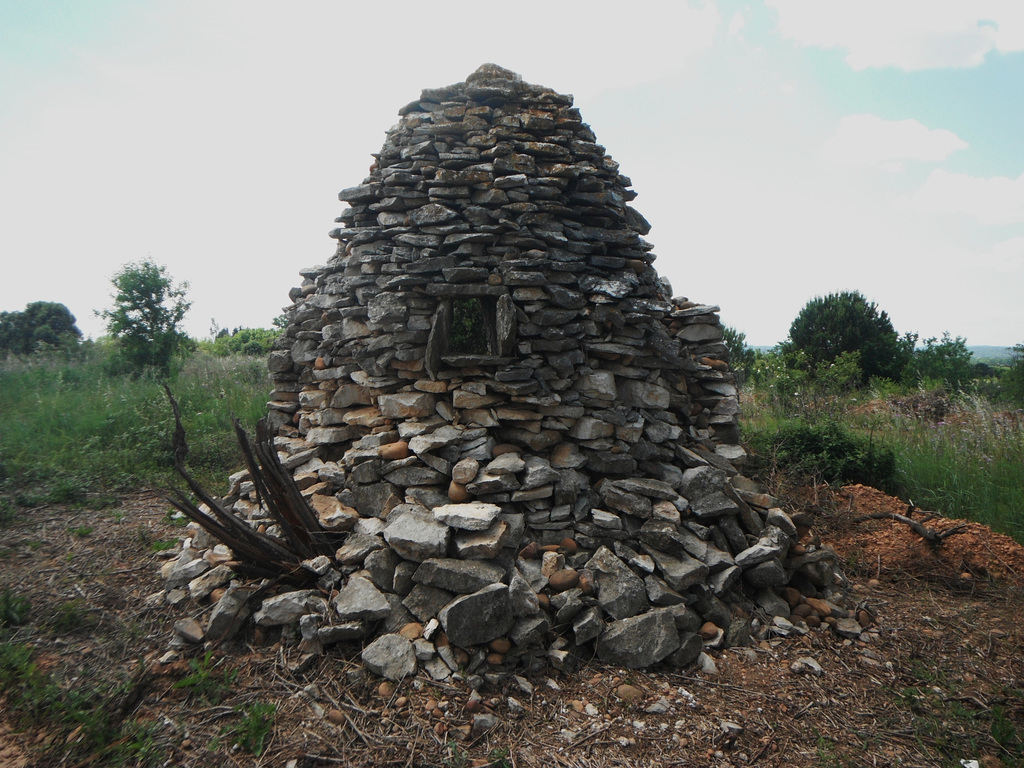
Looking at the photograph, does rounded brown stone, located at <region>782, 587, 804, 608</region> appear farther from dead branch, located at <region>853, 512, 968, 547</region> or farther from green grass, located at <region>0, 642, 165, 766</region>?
green grass, located at <region>0, 642, 165, 766</region>

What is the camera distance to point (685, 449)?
15.1 feet

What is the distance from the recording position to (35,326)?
16828mm

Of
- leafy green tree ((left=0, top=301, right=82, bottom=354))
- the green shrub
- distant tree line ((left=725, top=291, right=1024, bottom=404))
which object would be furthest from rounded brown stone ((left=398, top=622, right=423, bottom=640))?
leafy green tree ((left=0, top=301, right=82, bottom=354))

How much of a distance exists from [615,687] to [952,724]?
175 centimetres

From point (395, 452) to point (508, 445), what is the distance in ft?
2.71

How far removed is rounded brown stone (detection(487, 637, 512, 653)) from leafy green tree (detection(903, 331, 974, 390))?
1491 centimetres

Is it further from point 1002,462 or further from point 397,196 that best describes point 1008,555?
point 397,196

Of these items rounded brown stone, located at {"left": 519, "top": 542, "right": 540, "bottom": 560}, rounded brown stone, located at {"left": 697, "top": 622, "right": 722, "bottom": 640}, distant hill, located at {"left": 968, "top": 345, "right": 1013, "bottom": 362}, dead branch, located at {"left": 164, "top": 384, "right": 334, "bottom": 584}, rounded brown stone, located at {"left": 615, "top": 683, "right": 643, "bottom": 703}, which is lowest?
rounded brown stone, located at {"left": 615, "top": 683, "right": 643, "bottom": 703}

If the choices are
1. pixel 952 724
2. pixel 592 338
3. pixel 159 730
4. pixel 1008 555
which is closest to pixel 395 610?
pixel 159 730

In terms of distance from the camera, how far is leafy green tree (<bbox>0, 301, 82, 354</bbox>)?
51.9 ft

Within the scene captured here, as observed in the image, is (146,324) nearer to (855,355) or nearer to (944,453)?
(944,453)

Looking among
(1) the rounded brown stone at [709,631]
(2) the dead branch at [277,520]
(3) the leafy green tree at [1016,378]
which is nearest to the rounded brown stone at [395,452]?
(2) the dead branch at [277,520]

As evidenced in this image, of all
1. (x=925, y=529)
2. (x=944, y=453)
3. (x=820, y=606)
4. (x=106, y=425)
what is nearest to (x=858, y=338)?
(x=944, y=453)

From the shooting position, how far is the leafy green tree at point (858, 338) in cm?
1600
